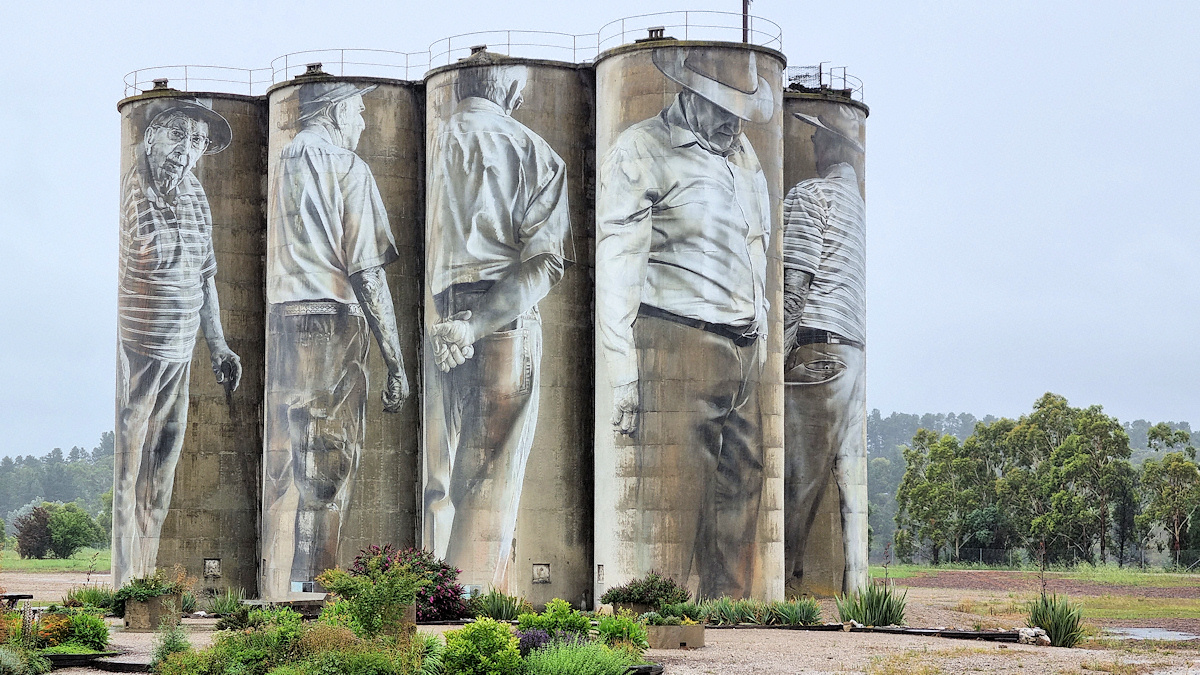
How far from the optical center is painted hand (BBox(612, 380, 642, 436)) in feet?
132

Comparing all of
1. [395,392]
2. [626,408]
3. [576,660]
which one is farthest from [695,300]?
[576,660]

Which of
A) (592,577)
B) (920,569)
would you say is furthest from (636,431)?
(920,569)

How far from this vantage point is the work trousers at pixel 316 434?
4478 centimetres

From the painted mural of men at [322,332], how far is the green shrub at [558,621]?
19910mm

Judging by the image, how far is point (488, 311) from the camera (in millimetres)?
42531

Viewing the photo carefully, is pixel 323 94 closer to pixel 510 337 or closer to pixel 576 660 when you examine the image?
pixel 510 337

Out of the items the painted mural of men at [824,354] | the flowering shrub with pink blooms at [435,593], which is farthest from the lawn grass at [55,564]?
the painted mural of men at [824,354]

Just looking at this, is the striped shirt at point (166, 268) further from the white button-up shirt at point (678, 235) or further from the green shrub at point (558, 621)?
the green shrub at point (558, 621)

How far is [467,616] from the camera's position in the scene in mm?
37031

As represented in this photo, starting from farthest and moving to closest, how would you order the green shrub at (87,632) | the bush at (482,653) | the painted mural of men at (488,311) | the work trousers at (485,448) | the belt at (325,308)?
the belt at (325,308) → the painted mural of men at (488,311) → the work trousers at (485,448) → the green shrub at (87,632) → the bush at (482,653)

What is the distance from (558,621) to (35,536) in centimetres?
8218

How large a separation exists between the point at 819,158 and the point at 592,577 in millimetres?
16078

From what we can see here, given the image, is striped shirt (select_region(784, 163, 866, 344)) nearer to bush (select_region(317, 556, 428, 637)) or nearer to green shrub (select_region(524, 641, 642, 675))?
bush (select_region(317, 556, 428, 637))

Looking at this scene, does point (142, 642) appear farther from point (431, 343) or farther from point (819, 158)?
point (819, 158)
